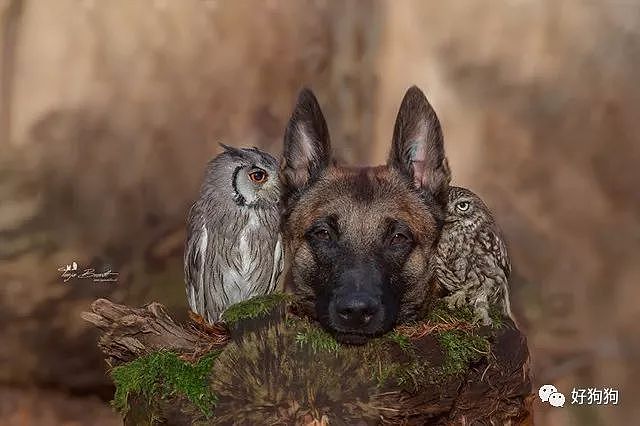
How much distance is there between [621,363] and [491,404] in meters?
1.45

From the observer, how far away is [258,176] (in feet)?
11.6

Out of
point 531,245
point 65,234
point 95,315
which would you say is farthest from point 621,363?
point 65,234

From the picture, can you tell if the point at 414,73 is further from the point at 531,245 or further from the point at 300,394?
the point at 300,394

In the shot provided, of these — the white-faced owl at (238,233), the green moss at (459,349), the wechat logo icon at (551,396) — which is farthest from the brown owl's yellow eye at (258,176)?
the wechat logo icon at (551,396)

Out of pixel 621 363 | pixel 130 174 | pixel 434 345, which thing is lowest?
pixel 621 363

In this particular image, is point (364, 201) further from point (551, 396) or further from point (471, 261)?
point (551, 396)

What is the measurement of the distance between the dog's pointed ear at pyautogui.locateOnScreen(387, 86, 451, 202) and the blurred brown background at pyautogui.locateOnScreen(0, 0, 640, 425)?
1055 millimetres

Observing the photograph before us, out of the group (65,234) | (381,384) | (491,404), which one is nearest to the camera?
(381,384)

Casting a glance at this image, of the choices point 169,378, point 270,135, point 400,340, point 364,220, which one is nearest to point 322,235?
point 364,220

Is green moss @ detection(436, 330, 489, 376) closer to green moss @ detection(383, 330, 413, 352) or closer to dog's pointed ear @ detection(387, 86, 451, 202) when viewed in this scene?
green moss @ detection(383, 330, 413, 352)

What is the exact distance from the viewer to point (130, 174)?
4152 millimetres

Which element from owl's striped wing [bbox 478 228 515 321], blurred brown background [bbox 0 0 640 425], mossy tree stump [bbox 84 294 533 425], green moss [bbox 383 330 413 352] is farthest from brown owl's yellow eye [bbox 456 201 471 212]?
blurred brown background [bbox 0 0 640 425]

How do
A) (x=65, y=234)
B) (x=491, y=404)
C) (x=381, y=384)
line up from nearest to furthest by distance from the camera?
1. (x=381, y=384)
2. (x=491, y=404)
3. (x=65, y=234)

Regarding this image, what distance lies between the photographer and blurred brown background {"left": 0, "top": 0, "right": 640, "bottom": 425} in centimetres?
412
